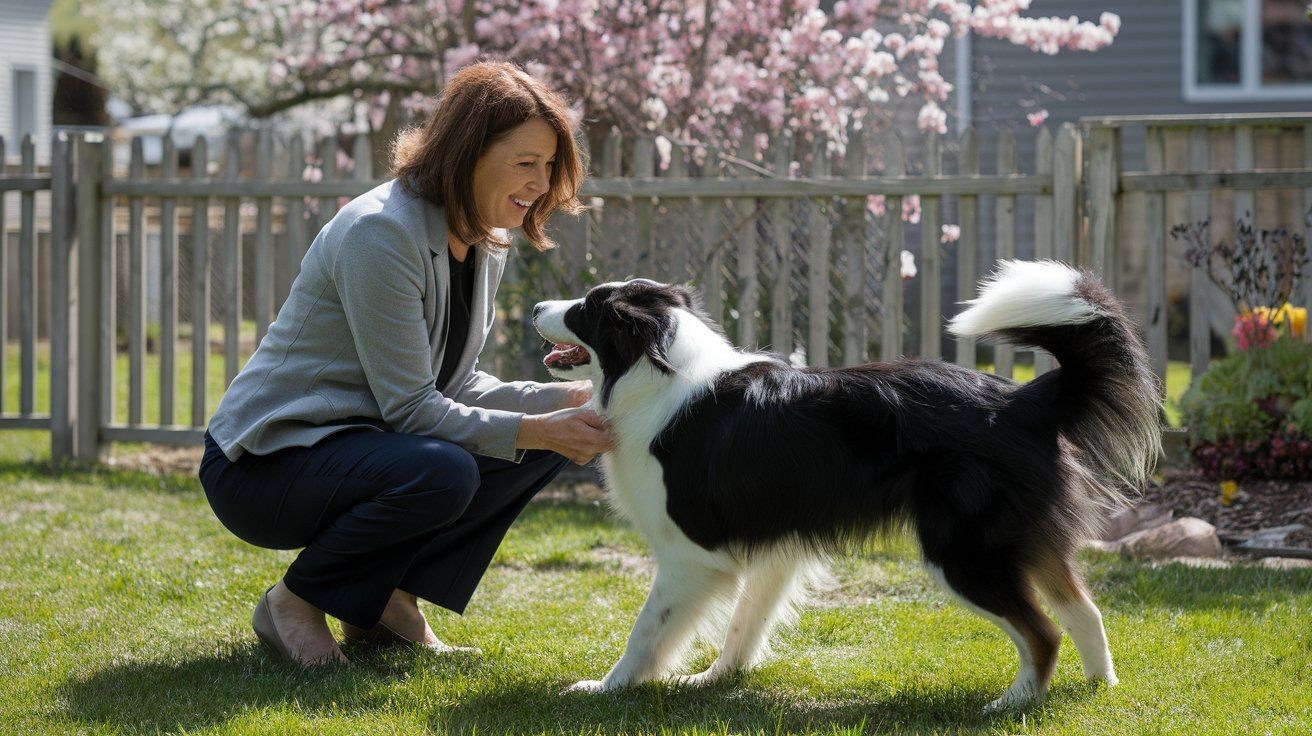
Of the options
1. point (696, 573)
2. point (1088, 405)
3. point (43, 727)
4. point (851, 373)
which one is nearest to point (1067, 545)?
point (1088, 405)

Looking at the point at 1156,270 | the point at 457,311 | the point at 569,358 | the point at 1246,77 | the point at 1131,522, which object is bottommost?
the point at 1131,522

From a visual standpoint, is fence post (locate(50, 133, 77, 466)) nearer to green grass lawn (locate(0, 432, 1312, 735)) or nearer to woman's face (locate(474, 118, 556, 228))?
green grass lawn (locate(0, 432, 1312, 735))

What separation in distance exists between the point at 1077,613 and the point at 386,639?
1937 mm

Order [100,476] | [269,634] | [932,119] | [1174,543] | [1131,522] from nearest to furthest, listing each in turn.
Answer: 1. [269,634]
2. [1174,543]
3. [1131,522]
4. [100,476]
5. [932,119]

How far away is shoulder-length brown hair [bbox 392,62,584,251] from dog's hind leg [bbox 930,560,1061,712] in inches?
61.2

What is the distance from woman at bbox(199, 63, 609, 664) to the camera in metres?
3.37

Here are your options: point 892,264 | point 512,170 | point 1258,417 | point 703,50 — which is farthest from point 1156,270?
point 512,170

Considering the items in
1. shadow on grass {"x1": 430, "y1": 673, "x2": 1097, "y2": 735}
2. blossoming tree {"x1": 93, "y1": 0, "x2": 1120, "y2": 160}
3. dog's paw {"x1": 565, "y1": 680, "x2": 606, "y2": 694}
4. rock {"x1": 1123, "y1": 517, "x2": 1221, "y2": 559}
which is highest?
blossoming tree {"x1": 93, "y1": 0, "x2": 1120, "y2": 160}

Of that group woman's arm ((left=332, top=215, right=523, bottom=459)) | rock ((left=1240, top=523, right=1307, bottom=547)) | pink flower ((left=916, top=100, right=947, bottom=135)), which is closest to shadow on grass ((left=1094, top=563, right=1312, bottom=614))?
rock ((left=1240, top=523, right=1307, bottom=547))

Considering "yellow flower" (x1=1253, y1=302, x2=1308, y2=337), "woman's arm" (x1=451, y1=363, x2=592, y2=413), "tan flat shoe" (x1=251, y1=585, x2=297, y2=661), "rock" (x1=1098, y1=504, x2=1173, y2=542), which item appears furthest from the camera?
"yellow flower" (x1=1253, y1=302, x2=1308, y2=337)

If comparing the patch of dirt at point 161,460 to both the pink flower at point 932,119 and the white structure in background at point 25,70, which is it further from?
the white structure in background at point 25,70

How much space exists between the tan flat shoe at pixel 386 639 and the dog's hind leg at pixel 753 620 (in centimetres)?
71

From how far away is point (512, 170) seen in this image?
3.51 m

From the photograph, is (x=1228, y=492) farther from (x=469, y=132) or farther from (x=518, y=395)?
(x=469, y=132)
